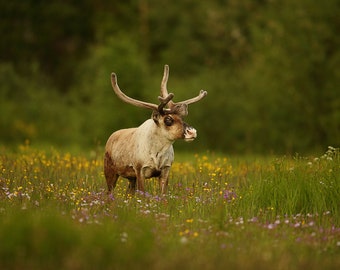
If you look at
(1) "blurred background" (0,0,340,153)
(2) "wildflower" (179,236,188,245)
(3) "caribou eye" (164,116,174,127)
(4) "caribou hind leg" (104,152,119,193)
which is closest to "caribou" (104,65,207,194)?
(3) "caribou eye" (164,116,174,127)

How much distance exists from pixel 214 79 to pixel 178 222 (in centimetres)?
2416

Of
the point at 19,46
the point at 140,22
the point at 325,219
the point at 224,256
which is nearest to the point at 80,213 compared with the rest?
the point at 224,256

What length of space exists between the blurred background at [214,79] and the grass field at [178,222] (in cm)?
1619

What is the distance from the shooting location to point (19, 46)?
1799 inches

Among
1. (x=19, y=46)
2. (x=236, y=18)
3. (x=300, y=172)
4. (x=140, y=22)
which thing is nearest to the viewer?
(x=300, y=172)

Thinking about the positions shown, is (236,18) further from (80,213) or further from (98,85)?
(80,213)

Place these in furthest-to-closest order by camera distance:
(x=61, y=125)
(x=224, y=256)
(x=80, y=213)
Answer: (x=61, y=125), (x=80, y=213), (x=224, y=256)

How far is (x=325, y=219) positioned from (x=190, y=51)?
1225 inches

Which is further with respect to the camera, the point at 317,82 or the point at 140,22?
the point at 140,22

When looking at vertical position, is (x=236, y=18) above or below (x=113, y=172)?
above

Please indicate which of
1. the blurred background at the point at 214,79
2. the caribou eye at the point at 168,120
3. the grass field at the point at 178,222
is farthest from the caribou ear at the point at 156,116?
the blurred background at the point at 214,79

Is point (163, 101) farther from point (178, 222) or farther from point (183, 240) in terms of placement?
point (183, 240)

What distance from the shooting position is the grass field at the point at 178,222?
268 inches

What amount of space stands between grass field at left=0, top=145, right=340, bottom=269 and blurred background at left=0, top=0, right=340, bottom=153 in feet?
→ 53.1
